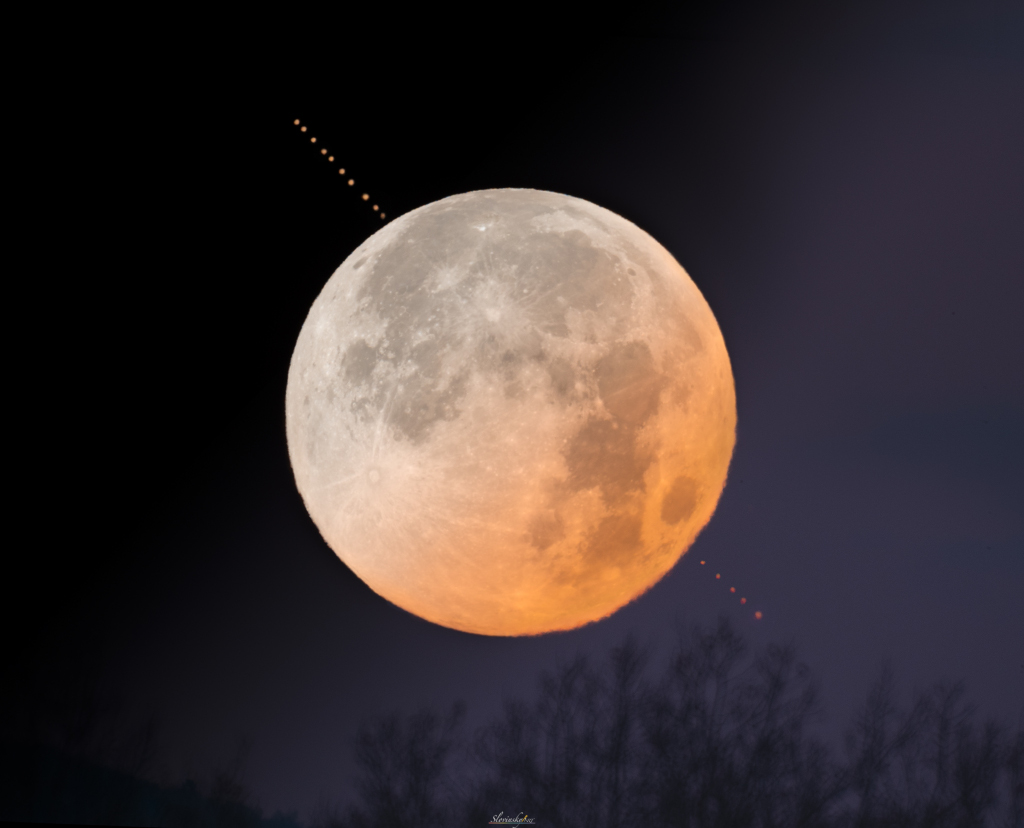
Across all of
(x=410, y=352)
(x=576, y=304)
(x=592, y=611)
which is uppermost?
(x=576, y=304)

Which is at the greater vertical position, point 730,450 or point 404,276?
point 404,276

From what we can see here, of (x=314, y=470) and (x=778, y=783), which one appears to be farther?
(x=778, y=783)

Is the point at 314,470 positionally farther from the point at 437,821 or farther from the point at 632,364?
the point at 437,821

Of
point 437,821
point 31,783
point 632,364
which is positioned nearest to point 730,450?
point 632,364

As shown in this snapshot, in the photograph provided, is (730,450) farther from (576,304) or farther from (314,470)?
(314,470)

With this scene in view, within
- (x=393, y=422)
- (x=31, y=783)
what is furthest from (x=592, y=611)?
(x=31, y=783)

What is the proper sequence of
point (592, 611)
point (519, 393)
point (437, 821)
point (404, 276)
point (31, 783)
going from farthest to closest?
point (31, 783) < point (437, 821) < point (592, 611) < point (404, 276) < point (519, 393)

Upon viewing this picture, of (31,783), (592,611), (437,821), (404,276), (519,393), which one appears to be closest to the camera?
(519,393)
